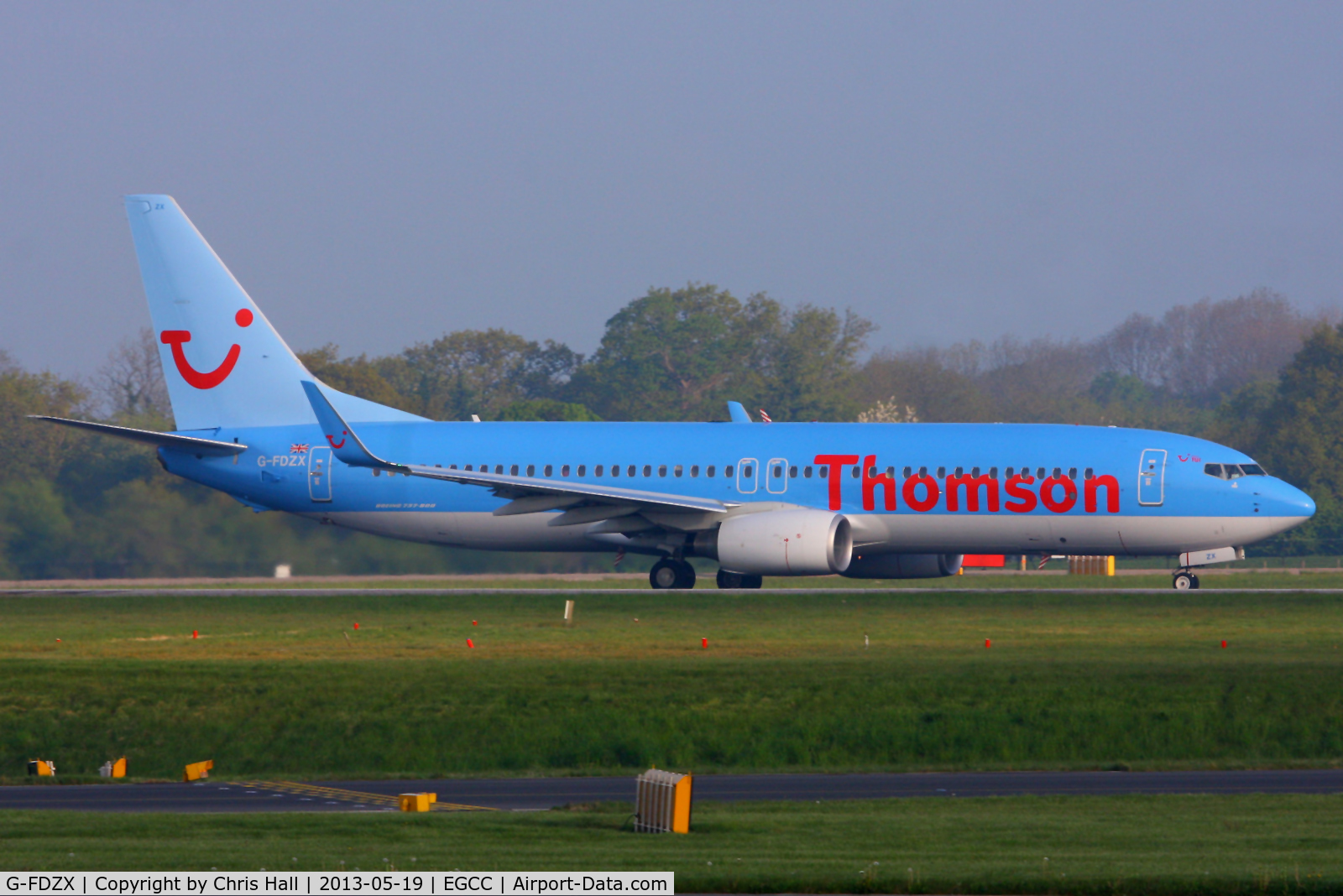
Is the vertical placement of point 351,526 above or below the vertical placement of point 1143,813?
above

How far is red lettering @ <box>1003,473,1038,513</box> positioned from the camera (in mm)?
41688

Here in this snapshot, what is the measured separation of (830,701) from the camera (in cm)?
2705

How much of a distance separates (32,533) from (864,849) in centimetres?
4417


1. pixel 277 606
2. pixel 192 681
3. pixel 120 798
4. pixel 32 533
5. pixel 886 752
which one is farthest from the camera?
pixel 32 533

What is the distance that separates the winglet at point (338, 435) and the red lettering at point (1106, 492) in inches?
637

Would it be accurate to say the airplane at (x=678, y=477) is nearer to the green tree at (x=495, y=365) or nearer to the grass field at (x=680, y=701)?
the grass field at (x=680, y=701)

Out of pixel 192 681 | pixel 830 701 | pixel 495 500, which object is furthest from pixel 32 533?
pixel 830 701

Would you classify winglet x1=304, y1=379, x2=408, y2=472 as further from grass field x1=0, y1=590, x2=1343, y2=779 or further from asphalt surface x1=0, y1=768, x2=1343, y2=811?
asphalt surface x1=0, y1=768, x2=1343, y2=811

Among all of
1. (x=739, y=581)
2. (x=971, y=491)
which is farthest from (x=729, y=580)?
(x=971, y=491)

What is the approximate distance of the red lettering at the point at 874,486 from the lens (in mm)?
42375

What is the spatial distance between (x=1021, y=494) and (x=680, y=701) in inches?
664

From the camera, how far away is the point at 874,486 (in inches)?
1673

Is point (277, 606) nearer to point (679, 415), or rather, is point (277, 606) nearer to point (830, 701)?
point (830, 701)

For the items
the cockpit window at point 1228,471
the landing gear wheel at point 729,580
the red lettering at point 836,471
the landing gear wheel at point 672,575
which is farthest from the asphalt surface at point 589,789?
the landing gear wheel at point 729,580
